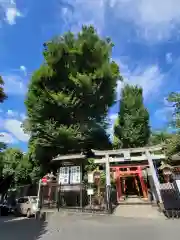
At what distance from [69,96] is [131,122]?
18.4ft

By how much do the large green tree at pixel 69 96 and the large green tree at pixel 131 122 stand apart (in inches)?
55.7

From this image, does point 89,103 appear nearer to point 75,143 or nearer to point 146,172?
point 75,143

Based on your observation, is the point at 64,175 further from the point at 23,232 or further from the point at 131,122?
the point at 23,232

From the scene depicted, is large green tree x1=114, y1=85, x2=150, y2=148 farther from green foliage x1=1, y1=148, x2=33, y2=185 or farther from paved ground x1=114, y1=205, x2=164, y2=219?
green foliage x1=1, y1=148, x2=33, y2=185

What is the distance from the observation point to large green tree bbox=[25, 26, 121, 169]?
1656 cm

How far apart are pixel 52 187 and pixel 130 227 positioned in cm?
748

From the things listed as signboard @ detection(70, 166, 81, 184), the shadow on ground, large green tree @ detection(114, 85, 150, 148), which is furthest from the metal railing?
large green tree @ detection(114, 85, 150, 148)

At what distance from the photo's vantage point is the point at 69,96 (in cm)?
1694

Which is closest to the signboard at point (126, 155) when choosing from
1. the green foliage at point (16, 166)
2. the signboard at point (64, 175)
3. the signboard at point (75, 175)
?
the signboard at point (75, 175)

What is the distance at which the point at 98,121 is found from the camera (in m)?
18.2

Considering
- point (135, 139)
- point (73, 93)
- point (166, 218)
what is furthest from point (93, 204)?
point (73, 93)

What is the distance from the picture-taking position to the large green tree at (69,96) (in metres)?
16.6

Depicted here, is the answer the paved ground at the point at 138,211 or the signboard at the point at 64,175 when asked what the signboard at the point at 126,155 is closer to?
the paved ground at the point at 138,211

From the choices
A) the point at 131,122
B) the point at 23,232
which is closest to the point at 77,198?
the point at 23,232
